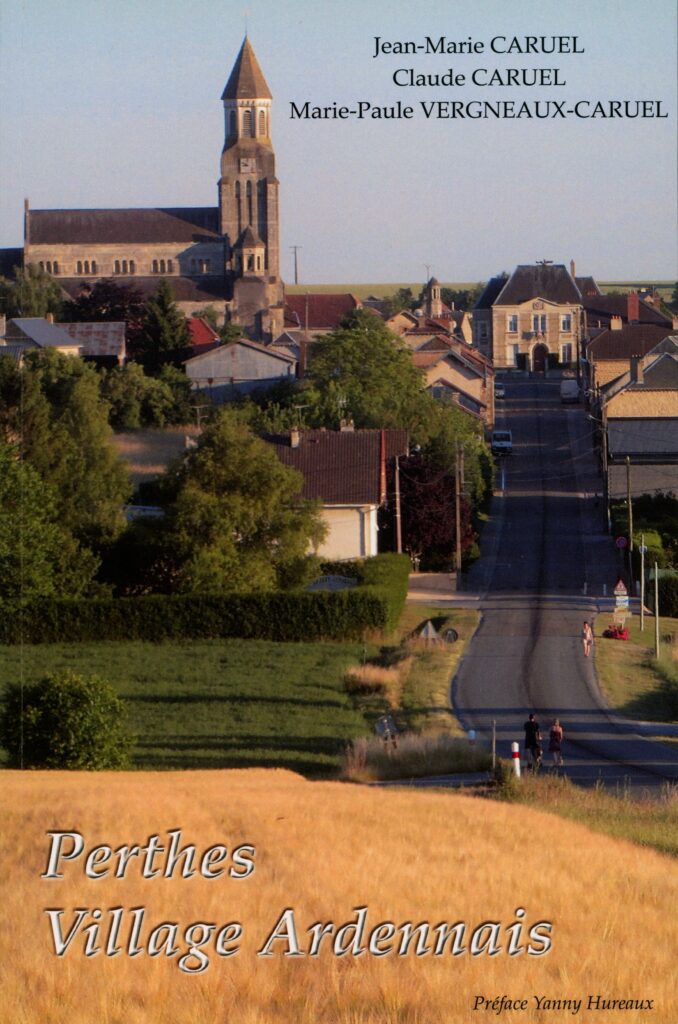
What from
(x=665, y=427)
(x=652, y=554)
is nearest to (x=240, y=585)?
(x=652, y=554)

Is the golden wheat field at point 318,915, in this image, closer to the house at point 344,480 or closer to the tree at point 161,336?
the house at point 344,480

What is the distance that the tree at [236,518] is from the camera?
3731 cm

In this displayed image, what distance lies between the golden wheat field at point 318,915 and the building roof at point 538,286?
8098 cm

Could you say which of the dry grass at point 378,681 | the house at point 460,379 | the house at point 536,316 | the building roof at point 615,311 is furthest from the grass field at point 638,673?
the house at point 536,316

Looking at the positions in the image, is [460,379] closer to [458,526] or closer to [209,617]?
[458,526]

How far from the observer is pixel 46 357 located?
6494 centimetres

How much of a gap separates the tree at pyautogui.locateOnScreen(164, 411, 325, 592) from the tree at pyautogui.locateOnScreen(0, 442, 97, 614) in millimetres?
2690

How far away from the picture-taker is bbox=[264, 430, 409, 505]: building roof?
42656 millimetres

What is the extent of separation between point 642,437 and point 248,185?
7926cm

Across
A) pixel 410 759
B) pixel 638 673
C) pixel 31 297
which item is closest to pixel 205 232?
pixel 31 297

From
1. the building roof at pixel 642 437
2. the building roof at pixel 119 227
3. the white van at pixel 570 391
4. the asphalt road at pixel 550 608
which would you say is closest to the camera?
the asphalt road at pixel 550 608

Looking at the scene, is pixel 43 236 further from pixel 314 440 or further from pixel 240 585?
pixel 240 585

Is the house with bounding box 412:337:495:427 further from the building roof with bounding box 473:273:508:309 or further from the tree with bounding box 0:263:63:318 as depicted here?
the tree with bounding box 0:263:63:318

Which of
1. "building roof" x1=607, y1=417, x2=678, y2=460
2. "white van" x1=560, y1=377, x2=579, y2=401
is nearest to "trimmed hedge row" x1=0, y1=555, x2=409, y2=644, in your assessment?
"building roof" x1=607, y1=417, x2=678, y2=460
